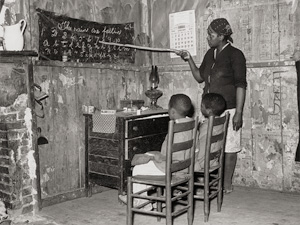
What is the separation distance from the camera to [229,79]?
423cm

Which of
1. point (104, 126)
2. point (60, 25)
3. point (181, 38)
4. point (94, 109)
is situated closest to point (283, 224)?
point (104, 126)

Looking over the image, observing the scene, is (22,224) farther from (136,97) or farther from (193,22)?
(193,22)

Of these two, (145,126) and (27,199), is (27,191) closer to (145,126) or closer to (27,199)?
(27,199)

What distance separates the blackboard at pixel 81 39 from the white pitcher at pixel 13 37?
1.29 ft

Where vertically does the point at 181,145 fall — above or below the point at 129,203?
above

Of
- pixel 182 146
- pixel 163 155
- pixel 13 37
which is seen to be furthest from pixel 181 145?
pixel 13 37

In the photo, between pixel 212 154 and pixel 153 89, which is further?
pixel 153 89

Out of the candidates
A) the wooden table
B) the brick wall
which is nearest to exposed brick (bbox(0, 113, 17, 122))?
the brick wall

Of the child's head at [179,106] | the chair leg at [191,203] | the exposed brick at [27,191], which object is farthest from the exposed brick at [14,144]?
the chair leg at [191,203]

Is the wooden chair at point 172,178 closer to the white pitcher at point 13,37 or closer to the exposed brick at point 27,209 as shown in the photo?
the exposed brick at point 27,209

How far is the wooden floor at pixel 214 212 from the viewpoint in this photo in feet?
11.5

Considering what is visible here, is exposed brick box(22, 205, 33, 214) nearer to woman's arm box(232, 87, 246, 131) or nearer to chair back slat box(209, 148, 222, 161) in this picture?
chair back slat box(209, 148, 222, 161)

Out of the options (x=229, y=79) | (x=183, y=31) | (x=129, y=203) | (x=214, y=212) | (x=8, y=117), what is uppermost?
(x=183, y=31)

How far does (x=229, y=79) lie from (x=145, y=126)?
3.46 feet
